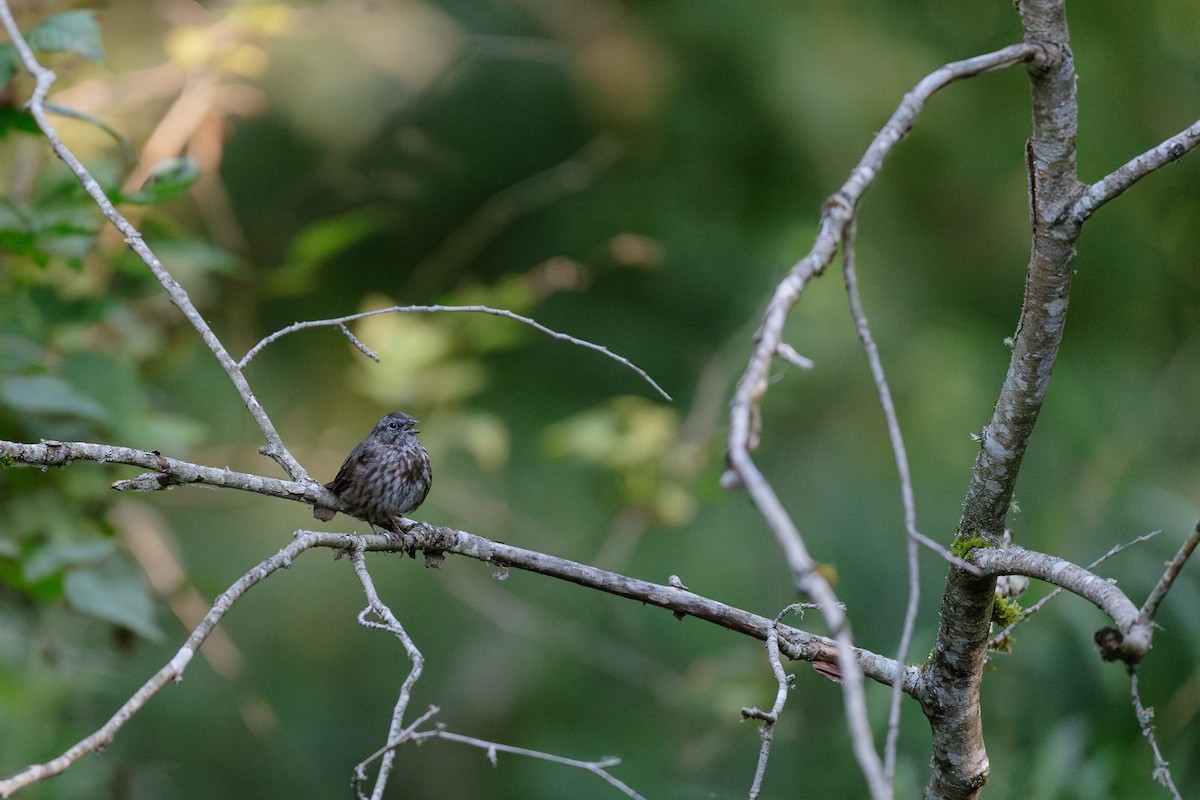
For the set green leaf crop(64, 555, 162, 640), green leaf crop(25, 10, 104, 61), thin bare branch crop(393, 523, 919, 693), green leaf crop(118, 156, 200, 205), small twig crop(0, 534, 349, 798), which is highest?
green leaf crop(25, 10, 104, 61)

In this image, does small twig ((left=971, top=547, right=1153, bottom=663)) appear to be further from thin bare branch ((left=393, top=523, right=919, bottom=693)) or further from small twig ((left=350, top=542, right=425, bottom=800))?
small twig ((left=350, top=542, right=425, bottom=800))

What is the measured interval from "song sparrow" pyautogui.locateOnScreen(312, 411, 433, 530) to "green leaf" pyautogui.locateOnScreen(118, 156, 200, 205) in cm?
99

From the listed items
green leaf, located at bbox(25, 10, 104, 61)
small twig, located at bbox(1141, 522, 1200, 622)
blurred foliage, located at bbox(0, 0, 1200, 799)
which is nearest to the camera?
small twig, located at bbox(1141, 522, 1200, 622)

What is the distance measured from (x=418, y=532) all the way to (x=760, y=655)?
3.53 meters

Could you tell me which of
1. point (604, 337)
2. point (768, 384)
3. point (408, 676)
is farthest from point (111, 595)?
point (604, 337)

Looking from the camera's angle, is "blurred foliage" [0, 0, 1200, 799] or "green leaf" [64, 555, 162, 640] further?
"blurred foliage" [0, 0, 1200, 799]

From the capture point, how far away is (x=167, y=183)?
10.6 ft

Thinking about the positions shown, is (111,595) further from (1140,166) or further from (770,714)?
(1140,166)

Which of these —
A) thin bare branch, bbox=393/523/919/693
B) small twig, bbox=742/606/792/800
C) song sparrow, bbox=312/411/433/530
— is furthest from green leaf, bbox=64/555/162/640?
small twig, bbox=742/606/792/800

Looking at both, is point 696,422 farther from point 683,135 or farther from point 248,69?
point 248,69

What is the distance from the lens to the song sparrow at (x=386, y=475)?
3002 millimetres

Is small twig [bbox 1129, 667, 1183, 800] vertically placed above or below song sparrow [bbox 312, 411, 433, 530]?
below

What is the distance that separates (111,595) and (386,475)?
2.95 ft

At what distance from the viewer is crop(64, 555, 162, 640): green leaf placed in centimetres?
329
